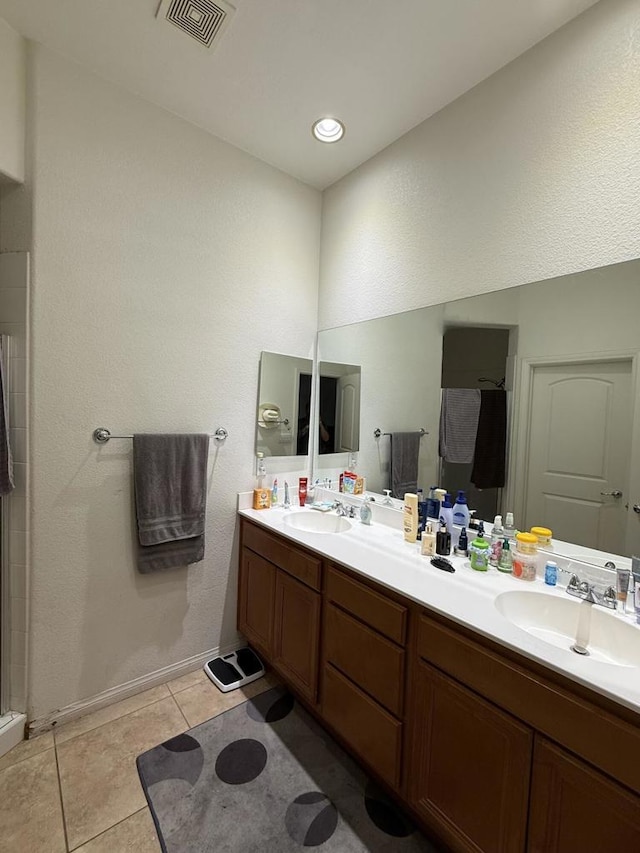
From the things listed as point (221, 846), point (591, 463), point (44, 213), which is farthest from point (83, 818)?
point (44, 213)

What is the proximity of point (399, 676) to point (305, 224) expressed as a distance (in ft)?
7.92

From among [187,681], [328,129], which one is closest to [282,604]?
[187,681]

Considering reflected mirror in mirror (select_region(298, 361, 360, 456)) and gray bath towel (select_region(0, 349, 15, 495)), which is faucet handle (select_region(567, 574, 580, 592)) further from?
gray bath towel (select_region(0, 349, 15, 495))

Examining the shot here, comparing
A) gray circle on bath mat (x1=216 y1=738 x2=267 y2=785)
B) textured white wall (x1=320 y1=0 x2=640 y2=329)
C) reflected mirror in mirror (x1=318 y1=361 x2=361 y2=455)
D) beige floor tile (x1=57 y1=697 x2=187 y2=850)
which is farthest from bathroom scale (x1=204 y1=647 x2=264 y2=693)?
textured white wall (x1=320 y1=0 x2=640 y2=329)

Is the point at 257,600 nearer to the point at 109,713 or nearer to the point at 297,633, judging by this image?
the point at 297,633

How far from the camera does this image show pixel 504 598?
1248 millimetres

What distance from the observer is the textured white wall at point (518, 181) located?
127 centimetres

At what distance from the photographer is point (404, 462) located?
6.45 ft

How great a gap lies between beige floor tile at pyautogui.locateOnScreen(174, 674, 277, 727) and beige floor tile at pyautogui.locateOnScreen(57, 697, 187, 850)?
1.8 inches

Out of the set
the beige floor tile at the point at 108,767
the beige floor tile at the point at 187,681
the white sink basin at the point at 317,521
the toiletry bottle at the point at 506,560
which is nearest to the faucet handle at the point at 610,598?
the toiletry bottle at the point at 506,560

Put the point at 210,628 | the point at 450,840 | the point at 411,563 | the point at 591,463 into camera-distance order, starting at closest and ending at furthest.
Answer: the point at 450,840, the point at 591,463, the point at 411,563, the point at 210,628

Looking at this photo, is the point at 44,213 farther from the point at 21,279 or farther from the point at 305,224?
the point at 305,224

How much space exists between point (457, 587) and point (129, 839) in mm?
1359

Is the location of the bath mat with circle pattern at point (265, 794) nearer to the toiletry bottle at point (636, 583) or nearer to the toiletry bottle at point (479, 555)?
the toiletry bottle at point (479, 555)
